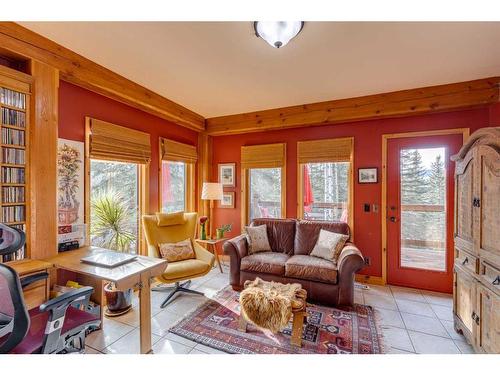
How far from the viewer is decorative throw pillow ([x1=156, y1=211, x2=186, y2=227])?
10.3 ft

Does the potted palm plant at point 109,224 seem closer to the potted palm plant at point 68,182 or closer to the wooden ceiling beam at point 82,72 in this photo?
the potted palm plant at point 68,182

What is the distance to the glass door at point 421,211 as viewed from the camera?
3014 millimetres

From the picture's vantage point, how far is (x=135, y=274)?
5.74 ft

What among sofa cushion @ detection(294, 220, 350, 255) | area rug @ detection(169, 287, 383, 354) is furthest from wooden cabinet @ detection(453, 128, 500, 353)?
sofa cushion @ detection(294, 220, 350, 255)

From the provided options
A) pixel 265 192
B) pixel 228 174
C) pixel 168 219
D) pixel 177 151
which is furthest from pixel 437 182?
pixel 177 151

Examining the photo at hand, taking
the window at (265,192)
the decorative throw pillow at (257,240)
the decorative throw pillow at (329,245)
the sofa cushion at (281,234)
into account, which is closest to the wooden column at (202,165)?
the window at (265,192)

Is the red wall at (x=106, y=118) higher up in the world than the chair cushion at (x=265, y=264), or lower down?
higher up

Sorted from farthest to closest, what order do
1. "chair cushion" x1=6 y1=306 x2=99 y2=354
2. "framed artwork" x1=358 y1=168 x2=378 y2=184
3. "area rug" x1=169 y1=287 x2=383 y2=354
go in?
"framed artwork" x1=358 y1=168 x2=378 y2=184, "area rug" x1=169 y1=287 x2=383 y2=354, "chair cushion" x1=6 y1=306 x2=99 y2=354

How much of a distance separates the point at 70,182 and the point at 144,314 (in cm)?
159

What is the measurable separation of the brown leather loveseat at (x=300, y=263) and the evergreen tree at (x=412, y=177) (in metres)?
0.95

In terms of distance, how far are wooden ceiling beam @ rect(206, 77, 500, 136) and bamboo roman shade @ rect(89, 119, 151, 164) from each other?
1.40m

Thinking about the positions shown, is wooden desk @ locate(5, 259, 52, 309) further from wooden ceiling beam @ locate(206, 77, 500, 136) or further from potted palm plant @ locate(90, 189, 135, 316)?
wooden ceiling beam @ locate(206, 77, 500, 136)
